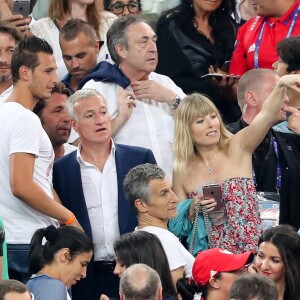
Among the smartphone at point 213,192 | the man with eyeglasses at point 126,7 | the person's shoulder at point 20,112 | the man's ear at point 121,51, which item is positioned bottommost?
the smartphone at point 213,192

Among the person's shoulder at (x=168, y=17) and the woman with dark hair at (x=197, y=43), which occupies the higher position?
the person's shoulder at (x=168, y=17)

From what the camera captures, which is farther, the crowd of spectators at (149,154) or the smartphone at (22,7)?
the smartphone at (22,7)

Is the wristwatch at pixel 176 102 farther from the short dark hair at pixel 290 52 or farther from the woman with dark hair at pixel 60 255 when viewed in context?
the woman with dark hair at pixel 60 255

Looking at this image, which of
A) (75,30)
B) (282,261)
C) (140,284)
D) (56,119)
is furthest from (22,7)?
(140,284)

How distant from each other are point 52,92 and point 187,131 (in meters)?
1.37

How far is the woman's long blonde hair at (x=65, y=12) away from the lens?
1237 cm

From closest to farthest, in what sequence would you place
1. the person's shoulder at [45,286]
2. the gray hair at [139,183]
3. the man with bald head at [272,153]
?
1. the person's shoulder at [45,286]
2. the gray hair at [139,183]
3. the man with bald head at [272,153]

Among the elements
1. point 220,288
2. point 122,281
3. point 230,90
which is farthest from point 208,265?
point 230,90

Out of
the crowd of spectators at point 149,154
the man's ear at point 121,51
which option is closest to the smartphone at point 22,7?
the crowd of spectators at point 149,154

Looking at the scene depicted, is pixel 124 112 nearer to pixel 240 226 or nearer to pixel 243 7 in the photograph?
pixel 240 226

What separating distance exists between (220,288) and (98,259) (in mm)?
1263

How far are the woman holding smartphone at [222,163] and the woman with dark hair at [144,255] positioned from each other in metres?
0.90

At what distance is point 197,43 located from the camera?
12289mm

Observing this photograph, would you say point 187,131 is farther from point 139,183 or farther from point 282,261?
point 282,261
